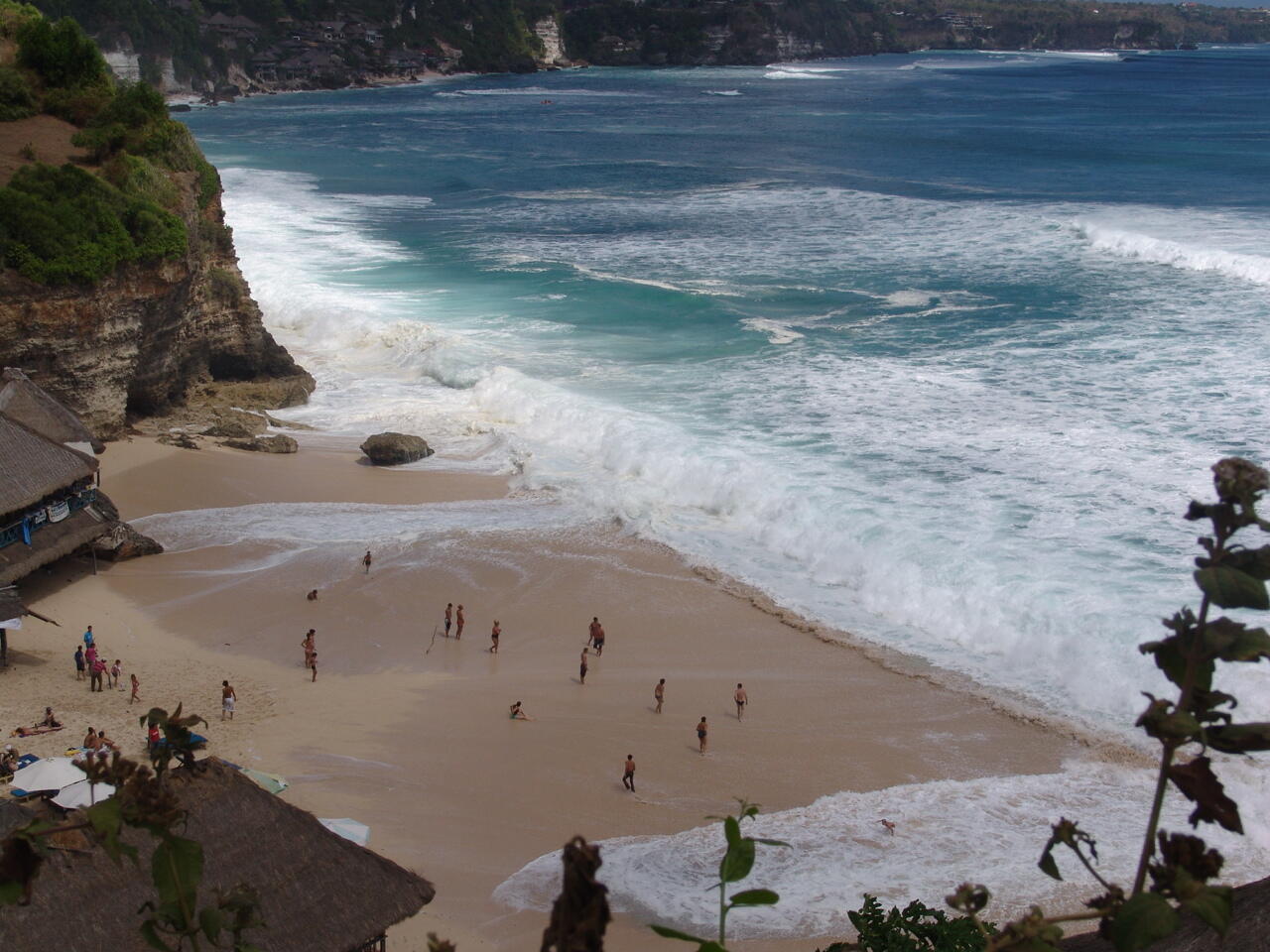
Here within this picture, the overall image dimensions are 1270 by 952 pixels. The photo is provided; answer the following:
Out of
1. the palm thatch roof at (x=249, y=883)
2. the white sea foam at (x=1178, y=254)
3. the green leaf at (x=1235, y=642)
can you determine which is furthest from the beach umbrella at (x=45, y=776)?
the white sea foam at (x=1178, y=254)

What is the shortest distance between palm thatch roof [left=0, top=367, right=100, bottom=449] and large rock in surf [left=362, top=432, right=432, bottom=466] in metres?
6.09

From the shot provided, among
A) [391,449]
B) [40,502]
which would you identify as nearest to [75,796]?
[40,502]

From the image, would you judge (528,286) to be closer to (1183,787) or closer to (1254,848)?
(1254,848)

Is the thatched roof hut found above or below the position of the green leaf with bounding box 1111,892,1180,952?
below

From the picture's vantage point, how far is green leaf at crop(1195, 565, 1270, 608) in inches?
141

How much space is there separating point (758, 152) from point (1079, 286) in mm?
34729

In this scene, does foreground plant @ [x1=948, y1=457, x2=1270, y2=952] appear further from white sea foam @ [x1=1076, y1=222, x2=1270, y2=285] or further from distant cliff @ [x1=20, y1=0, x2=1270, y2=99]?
distant cliff @ [x1=20, y1=0, x2=1270, y2=99]

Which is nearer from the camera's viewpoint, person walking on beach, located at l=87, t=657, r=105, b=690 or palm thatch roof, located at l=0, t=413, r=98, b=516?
person walking on beach, located at l=87, t=657, r=105, b=690

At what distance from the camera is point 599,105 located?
10362 centimetres

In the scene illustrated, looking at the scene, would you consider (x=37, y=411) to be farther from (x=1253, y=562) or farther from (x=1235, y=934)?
(x=1253, y=562)

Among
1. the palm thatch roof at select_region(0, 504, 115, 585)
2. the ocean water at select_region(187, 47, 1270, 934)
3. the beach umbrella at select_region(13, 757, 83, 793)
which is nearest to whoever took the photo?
the beach umbrella at select_region(13, 757, 83, 793)

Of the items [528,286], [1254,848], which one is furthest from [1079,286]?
[1254,848]

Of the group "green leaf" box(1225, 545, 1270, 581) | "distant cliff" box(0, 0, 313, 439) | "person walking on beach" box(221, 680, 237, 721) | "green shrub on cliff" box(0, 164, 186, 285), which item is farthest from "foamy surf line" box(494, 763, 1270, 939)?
"green shrub on cliff" box(0, 164, 186, 285)

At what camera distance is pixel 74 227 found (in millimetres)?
22531
